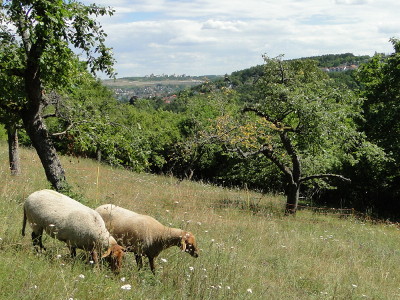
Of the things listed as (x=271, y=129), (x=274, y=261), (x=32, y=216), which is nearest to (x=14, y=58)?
(x=32, y=216)

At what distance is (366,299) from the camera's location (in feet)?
25.1

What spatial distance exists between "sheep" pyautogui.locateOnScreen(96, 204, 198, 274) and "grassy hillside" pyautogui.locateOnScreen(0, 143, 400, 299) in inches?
8.7

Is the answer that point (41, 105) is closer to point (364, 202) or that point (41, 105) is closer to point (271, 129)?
point (271, 129)

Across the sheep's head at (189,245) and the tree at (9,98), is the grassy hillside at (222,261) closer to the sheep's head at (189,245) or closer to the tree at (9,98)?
the sheep's head at (189,245)

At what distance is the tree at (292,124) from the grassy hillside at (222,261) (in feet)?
8.10

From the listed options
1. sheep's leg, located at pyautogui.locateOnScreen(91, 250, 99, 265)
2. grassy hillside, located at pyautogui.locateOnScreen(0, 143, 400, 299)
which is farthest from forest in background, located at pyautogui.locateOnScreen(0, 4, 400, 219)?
sheep's leg, located at pyautogui.locateOnScreen(91, 250, 99, 265)

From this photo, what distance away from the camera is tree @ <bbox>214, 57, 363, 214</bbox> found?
15.3 metres

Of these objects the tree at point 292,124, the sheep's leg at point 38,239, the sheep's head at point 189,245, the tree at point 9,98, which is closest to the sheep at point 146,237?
the sheep's head at point 189,245

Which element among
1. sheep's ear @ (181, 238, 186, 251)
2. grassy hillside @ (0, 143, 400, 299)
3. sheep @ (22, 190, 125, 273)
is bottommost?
grassy hillside @ (0, 143, 400, 299)

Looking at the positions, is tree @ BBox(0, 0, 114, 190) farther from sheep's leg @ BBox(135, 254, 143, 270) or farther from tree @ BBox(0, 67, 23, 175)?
sheep's leg @ BBox(135, 254, 143, 270)

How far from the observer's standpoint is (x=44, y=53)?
8773 millimetres

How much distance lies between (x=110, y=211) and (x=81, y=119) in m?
3.77

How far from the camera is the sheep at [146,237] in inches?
281

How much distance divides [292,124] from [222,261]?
10.8 meters
